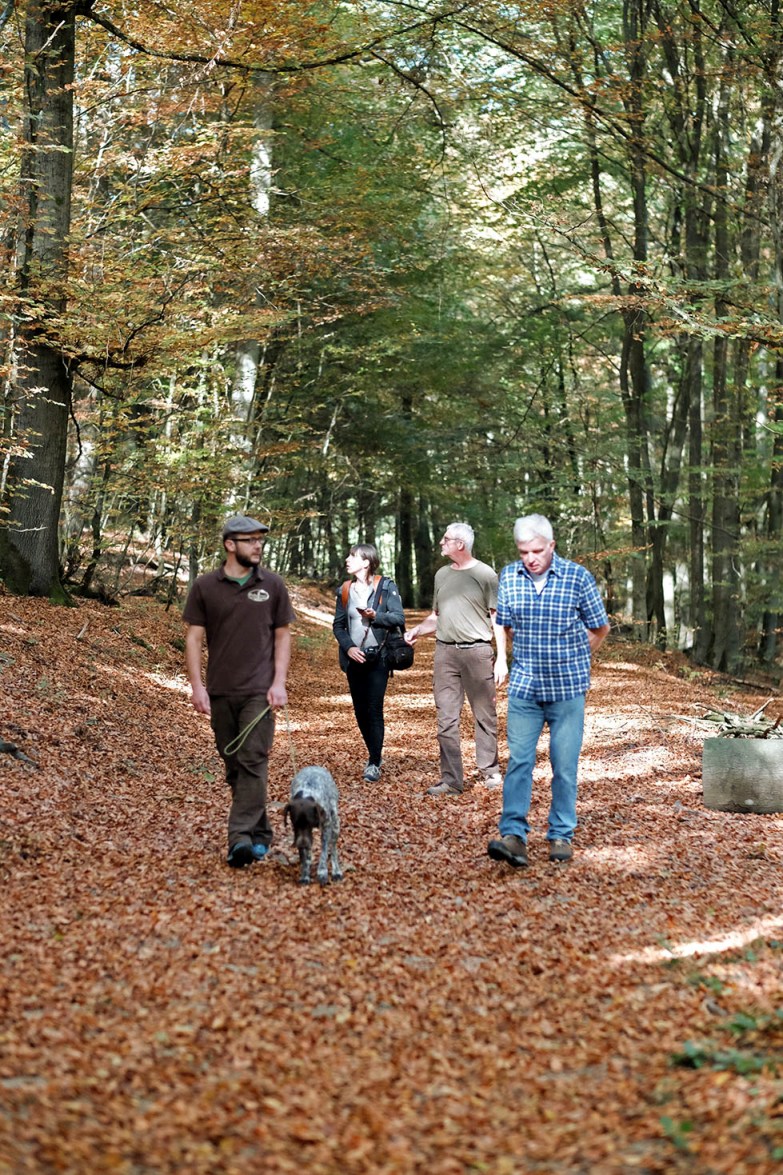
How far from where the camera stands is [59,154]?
41.2ft

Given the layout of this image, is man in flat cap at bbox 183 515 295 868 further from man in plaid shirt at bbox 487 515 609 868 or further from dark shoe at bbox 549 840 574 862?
dark shoe at bbox 549 840 574 862

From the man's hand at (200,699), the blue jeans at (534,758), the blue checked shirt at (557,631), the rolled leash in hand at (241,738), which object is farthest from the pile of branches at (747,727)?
the man's hand at (200,699)

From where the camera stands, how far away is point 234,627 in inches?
252

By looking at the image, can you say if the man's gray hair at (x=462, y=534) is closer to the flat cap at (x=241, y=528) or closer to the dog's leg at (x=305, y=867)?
the flat cap at (x=241, y=528)

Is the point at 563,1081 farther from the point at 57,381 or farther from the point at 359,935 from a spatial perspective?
the point at 57,381

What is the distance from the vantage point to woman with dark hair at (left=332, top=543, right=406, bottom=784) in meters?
9.05

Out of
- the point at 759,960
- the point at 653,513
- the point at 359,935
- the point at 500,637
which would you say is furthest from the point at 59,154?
the point at 653,513

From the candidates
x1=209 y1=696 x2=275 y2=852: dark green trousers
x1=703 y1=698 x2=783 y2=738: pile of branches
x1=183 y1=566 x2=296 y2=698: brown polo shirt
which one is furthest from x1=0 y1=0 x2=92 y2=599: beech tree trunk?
x1=703 y1=698 x2=783 y2=738: pile of branches

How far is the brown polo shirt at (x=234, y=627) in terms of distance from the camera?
6.39 metres

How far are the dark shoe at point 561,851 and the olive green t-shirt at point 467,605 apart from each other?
2349 millimetres

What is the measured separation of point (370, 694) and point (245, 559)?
3.13m

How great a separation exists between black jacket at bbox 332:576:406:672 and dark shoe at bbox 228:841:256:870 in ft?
9.37

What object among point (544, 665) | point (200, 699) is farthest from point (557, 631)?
point (200, 699)

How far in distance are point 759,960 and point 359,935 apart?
1826 mm
